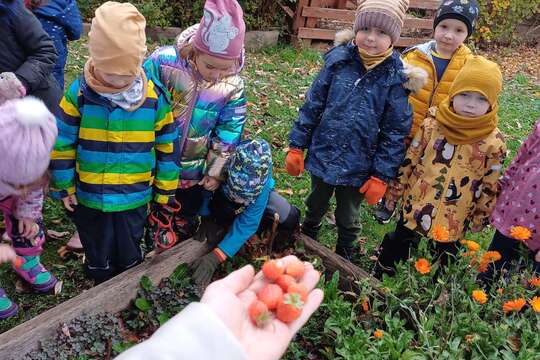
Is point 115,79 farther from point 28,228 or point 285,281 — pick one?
point 285,281

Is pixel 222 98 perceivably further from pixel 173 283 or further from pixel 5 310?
pixel 5 310

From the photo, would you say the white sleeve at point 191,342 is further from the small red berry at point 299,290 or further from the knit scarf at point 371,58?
the knit scarf at point 371,58

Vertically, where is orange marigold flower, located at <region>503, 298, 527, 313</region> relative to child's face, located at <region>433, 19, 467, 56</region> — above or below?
below

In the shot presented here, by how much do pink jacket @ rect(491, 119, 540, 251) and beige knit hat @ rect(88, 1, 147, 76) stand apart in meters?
2.13

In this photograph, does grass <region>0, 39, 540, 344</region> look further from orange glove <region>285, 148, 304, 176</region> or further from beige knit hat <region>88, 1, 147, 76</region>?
beige knit hat <region>88, 1, 147, 76</region>

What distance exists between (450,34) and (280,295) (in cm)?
248

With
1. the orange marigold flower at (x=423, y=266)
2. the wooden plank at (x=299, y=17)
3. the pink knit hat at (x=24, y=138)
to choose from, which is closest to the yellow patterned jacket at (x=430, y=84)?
the orange marigold flower at (x=423, y=266)

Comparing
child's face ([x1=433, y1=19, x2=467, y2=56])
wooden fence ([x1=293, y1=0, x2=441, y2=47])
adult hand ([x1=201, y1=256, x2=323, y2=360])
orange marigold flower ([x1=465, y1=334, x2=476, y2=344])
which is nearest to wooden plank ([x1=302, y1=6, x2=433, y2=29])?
wooden fence ([x1=293, y1=0, x2=441, y2=47])

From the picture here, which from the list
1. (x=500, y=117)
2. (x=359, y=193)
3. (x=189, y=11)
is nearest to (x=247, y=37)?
(x=189, y=11)

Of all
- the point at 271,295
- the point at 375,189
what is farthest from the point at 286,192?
the point at 271,295

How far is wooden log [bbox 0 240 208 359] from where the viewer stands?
2.26m

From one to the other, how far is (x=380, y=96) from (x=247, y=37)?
6.35 m

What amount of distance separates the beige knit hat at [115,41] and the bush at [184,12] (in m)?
5.99

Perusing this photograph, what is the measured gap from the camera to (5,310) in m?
2.86
